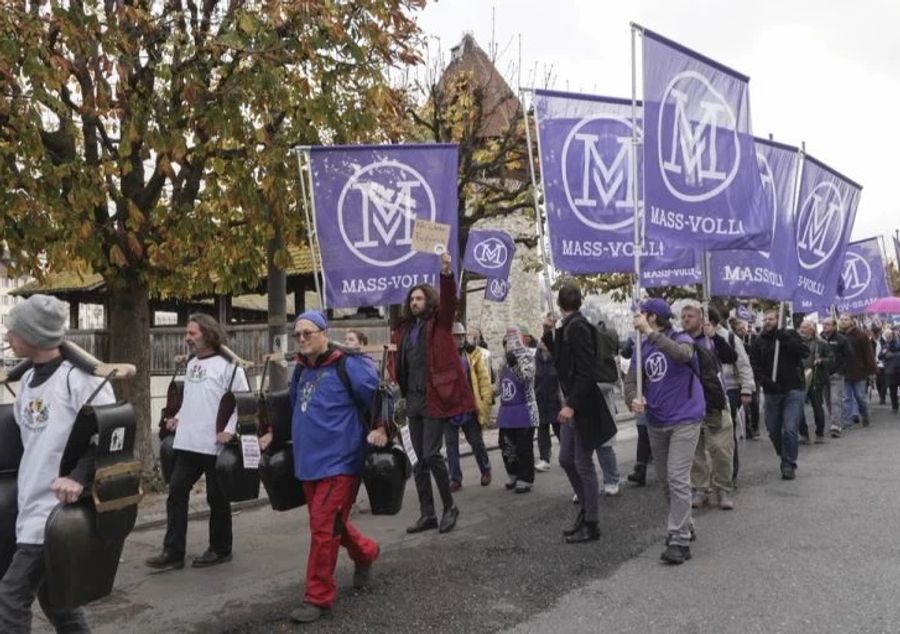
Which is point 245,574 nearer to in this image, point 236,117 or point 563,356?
point 563,356

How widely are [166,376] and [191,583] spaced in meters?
12.2

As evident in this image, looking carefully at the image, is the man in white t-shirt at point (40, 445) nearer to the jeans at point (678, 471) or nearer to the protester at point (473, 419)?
the jeans at point (678, 471)

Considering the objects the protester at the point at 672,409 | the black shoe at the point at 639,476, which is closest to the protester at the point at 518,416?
the black shoe at the point at 639,476

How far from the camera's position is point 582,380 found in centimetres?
636

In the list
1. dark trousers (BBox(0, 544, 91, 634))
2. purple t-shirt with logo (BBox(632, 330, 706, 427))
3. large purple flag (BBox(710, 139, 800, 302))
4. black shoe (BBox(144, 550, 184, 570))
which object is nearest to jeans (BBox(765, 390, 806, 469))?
large purple flag (BBox(710, 139, 800, 302))

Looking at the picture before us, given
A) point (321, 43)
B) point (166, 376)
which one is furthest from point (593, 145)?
point (166, 376)

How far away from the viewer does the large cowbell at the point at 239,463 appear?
5.62 m

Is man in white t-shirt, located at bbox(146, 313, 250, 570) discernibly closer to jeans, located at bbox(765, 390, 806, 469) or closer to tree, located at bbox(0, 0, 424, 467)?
tree, located at bbox(0, 0, 424, 467)

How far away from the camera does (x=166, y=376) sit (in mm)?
17203

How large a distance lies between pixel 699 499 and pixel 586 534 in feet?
6.24

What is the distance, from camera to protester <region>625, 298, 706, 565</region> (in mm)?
5941

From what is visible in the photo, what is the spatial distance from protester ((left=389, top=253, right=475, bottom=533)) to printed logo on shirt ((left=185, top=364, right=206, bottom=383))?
63.8 inches

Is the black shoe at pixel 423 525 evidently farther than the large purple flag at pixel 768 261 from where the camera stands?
No

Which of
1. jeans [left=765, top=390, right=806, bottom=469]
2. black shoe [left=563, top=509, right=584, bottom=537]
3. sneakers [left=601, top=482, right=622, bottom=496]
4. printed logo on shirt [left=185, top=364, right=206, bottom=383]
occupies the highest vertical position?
printed logo on shirt [left=185, top=364, right=206, bottom=383]
